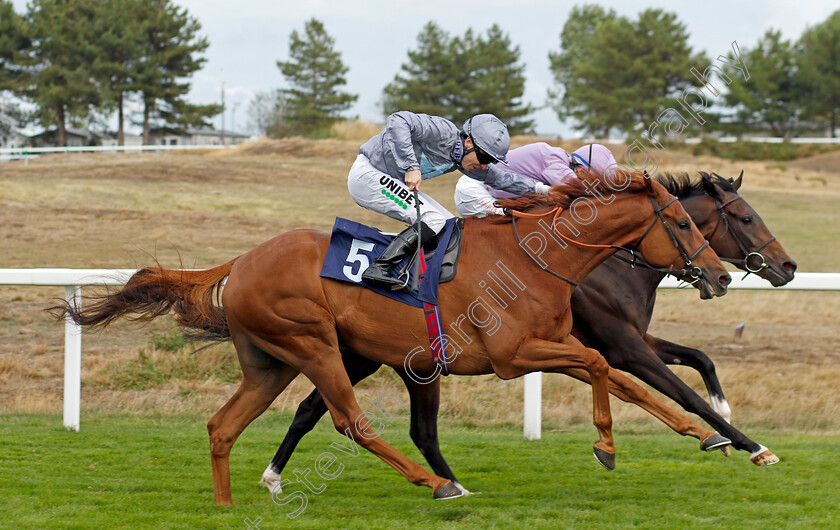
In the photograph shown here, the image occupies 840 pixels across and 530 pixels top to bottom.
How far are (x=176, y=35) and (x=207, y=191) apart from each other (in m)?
20.7

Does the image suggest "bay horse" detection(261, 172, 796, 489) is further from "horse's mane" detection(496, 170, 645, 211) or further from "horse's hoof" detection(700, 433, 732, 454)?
"horse's mane" detection(496, 170, 645, 211)

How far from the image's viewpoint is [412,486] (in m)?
4.58

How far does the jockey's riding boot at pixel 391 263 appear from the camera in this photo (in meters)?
3.95

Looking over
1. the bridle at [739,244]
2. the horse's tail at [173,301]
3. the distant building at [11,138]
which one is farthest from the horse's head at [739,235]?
the distant building at [11,138]

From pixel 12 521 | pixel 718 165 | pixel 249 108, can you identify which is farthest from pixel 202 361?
pixel 249 108

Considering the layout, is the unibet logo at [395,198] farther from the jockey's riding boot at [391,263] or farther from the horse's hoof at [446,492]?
the horse's hoof at [446,492]

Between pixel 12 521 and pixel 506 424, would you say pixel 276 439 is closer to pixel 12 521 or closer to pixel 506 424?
pixel 506 424

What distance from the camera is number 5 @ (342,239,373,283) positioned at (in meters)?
4.03

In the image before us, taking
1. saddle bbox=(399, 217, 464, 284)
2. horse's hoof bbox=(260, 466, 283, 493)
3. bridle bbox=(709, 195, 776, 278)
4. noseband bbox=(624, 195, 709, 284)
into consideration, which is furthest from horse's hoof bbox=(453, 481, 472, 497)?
bridle bbox=(709, 195, 776, 278)

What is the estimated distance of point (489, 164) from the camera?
4.43 m

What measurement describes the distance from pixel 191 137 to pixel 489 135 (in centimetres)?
4634

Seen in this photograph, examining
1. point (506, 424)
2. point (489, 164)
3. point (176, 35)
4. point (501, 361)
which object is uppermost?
point (176, 35)

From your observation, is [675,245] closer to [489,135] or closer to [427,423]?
[489,135]

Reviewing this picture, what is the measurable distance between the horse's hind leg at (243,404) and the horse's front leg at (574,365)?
1.11 meters
